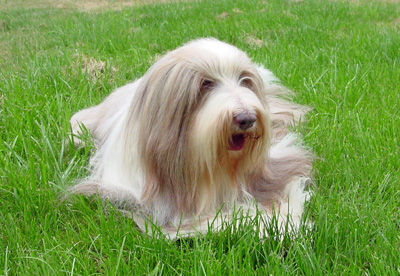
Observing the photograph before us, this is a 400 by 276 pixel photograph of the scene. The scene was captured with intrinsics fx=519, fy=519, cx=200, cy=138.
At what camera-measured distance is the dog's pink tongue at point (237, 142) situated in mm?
2816

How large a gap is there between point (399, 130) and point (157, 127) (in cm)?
196

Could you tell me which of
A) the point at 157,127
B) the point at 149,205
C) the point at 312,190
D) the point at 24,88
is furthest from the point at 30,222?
the point at 24,88

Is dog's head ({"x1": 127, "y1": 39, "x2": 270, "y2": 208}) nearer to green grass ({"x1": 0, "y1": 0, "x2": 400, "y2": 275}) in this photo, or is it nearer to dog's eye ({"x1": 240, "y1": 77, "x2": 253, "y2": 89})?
dog's eye ({"x1": 240, "y1": 77, "x2": 253, "y2": 89})

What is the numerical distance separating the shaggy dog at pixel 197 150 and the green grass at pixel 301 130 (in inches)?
6.9

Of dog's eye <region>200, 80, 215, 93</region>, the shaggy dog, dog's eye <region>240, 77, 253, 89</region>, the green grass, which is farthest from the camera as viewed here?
dog's eye <region>240, 77, 253, 89</region>

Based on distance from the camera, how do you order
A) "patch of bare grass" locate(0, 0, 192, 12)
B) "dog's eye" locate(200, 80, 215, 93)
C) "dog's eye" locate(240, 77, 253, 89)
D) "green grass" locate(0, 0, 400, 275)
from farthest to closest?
"patch of bare grass" locate(0, 0, 192, 12), "dog's eye" locate(240, 77, 253, 89), "dog's eye" locate(200, 80, 215, 93), "green grass" locate(0, 0, 400, 275)

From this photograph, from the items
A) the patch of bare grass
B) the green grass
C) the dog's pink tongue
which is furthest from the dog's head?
the patch of bare grass

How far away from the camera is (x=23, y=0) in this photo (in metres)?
13.7

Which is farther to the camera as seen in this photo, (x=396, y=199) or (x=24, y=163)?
(x=24, y=163)

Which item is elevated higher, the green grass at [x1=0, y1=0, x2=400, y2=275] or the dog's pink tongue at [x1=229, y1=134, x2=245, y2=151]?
the dog's pink tongue at [x1=229, y1=134, x2=245, y2=151]

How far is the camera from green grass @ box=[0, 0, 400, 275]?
2.48 meters

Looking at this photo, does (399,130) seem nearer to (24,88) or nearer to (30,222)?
(30,222)

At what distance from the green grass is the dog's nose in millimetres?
528

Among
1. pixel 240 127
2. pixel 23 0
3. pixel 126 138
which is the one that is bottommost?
pixel 23 0
